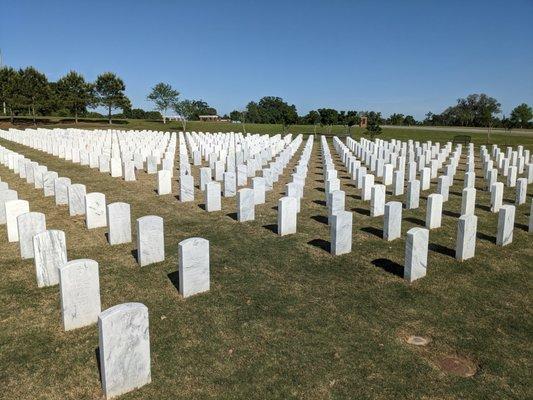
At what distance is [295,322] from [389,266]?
2691mm

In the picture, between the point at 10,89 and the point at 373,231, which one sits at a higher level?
the point at 10,89

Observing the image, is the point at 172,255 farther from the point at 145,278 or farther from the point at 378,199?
the point at 378,199

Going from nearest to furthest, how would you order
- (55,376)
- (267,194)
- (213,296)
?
1. (55,376)
2. (213,296)
3. (267,194)

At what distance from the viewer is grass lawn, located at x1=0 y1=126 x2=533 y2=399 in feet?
13.8

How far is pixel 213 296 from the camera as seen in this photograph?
6.15m

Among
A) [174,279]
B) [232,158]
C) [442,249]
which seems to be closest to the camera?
[174,279]

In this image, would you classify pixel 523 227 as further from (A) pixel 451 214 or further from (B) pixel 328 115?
(B) pixel 328 115

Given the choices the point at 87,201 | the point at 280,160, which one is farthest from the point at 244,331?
the point at 280,160

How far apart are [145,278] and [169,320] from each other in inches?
56.9

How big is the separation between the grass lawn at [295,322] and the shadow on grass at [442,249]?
0.15 ft

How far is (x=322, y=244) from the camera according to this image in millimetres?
8555

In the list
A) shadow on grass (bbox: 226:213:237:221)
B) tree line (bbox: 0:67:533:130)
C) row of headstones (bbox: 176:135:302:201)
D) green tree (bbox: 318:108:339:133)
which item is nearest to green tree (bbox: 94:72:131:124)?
tree line (bbox: 0:67:533:130)

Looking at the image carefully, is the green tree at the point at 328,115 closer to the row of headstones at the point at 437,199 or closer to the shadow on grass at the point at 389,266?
the row of headstones at the point at 437,199

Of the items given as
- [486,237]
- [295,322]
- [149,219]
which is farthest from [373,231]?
[149,219]
